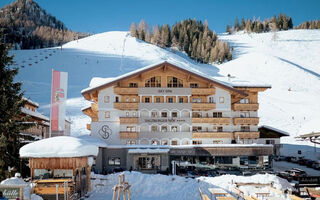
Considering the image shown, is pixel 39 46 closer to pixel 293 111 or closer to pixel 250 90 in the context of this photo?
pixel 293 111

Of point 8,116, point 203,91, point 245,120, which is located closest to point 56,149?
point 8,116

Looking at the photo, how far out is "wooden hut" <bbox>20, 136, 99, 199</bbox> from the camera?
1619 cm

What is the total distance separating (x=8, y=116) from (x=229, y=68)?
8823 centimetres

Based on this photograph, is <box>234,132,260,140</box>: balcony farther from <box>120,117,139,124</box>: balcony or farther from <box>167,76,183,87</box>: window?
<box>120,117,139,124</box>: balcony

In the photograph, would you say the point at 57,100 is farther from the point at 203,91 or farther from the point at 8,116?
the point at 203,91

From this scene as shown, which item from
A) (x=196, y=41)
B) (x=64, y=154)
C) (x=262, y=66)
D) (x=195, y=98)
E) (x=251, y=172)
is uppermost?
(x=196, y=41)

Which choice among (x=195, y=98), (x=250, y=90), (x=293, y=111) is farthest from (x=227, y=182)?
(x=293, y=111)

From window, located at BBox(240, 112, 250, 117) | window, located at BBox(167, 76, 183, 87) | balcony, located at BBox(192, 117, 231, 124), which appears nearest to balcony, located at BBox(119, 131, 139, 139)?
balcony, located at BBox(192, 117, 231, 124)

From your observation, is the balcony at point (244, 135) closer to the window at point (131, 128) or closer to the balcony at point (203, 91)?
the balcony at point (203, 91)

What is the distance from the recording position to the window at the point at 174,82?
38062mm

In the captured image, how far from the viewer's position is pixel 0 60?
1975 centimetres

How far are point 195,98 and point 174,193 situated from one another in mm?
19695

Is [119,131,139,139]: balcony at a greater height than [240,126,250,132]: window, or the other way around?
[240,126,250,132]: window

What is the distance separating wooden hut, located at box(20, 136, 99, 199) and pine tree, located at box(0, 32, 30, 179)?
7.54ft
